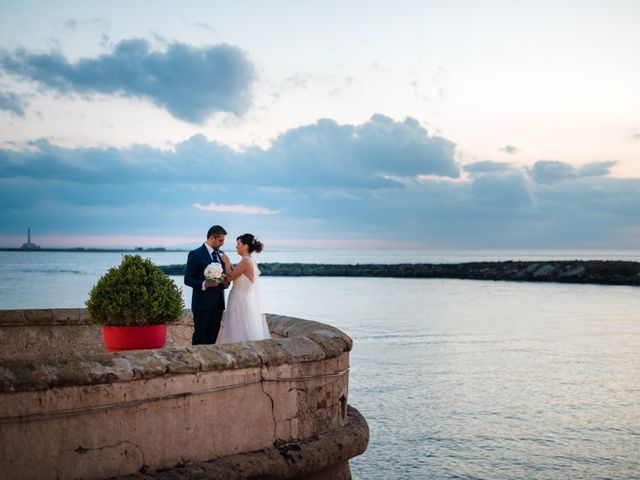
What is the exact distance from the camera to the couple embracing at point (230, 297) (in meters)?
7.55

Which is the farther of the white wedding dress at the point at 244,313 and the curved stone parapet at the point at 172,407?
the white wedding dress at the point at 244,313

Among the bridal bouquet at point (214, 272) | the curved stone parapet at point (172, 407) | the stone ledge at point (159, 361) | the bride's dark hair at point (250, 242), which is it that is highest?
the bride's dark hair at point (250, 242)

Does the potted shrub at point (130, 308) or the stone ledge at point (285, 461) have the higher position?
the potted shrub at point (130, 308)

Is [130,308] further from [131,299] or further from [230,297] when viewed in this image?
[230,297]

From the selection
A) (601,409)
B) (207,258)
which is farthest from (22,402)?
(601,409)

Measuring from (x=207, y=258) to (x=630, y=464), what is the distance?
20.7 feet

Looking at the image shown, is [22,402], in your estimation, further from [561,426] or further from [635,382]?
[635,382]

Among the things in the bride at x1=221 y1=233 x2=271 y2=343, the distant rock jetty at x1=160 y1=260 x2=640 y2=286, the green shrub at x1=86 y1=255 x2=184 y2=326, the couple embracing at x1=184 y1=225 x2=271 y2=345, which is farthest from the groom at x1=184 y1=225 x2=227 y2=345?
the distant rock jetty at x1=160 y1=260 x2=640 y2=286

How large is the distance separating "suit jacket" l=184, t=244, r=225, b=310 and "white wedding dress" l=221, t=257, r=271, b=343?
7.8 inches

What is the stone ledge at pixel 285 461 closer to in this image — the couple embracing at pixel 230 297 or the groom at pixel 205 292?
the couple embracing at pixel 230 297

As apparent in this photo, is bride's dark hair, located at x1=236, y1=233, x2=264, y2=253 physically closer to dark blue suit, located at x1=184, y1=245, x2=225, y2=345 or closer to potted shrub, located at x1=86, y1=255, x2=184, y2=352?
dark blue suit, located at x1=184, y1=245, x2=225, y2=345

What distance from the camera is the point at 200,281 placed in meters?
7.58

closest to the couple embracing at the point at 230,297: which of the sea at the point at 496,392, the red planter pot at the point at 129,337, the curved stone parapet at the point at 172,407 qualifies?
the red planter pot at the point at 129,337

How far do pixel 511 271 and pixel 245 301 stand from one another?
5826 centimetres
